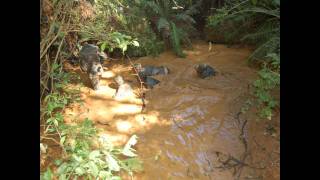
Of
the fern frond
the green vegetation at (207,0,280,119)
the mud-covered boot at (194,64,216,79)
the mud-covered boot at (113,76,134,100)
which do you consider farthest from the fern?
the mud-covered boot at (113,76,134,100)

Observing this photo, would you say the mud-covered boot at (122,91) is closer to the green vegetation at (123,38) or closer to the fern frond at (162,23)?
the green vegetation at (123,38)

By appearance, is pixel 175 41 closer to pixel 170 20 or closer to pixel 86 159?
pixel 170 20

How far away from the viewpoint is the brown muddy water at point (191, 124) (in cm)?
434

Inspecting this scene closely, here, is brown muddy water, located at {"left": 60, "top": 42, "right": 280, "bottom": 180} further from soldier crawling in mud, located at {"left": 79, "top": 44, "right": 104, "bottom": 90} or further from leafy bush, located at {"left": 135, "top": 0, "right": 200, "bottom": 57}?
leafy bush, located at {"left": 135, "top": 0, "right": 200, "bottom": 57}

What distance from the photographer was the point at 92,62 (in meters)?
6.23

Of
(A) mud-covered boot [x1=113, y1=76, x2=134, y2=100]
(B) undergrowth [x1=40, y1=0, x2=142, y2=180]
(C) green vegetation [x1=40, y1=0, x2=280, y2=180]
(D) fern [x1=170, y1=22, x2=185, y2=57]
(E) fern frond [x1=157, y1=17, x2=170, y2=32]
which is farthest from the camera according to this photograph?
(E) fern frond [x1=157, y1=17, x2=170, y2=32]

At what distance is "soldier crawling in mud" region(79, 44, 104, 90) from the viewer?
6137 mm

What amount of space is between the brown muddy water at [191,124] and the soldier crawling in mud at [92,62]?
19 cm

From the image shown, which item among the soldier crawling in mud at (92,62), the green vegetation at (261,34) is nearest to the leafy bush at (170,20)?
the green vegetation at (261,34)

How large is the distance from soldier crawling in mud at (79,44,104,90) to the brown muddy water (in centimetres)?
19

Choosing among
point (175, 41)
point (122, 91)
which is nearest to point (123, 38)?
point (122, 91)

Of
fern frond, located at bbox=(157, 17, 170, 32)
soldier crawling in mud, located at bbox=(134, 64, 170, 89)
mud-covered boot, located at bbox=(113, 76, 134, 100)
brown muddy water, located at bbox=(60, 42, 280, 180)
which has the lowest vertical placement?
brown muddy water, located at bbox=(60, 42, 280, 180)

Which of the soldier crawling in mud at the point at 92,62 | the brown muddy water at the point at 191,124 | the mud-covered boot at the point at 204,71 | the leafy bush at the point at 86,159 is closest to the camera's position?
the leafy bush at the point at 86,159
